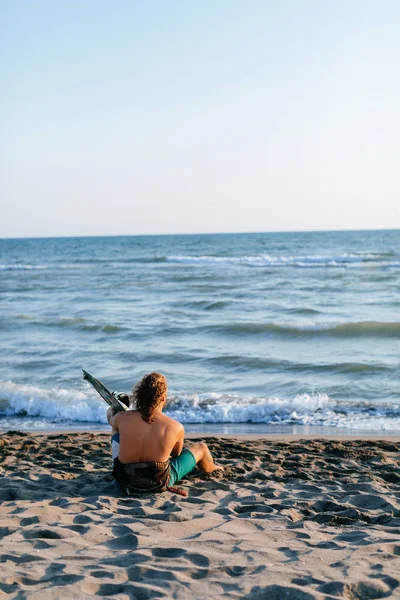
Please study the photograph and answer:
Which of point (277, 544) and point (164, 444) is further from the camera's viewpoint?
point (164, 444)

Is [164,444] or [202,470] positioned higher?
[164,444]

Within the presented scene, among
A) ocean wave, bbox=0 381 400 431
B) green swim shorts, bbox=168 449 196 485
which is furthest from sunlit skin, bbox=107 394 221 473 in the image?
ocean wave, bbox=0 381 400 431

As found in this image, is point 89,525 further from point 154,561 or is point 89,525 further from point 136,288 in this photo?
point 136,288

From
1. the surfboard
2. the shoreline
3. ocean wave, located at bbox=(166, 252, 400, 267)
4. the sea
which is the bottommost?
the shoreline

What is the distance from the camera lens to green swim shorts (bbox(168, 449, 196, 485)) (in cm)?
514

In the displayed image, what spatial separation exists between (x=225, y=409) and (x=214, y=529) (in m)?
4.67

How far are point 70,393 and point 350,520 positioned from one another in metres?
6.06

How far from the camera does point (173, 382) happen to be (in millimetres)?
10414

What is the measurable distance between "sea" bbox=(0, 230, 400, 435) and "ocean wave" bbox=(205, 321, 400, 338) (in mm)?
44

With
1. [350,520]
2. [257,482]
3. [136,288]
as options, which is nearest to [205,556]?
[350,520]

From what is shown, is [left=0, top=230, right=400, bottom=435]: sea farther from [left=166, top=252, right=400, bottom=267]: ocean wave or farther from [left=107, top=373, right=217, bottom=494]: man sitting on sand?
[left=166, top=252, right=400, bottom=267]: ocean wave

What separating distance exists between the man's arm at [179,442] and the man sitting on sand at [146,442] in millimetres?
12

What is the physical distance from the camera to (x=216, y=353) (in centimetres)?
1242

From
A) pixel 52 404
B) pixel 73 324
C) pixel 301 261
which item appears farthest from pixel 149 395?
pixel 301 261
